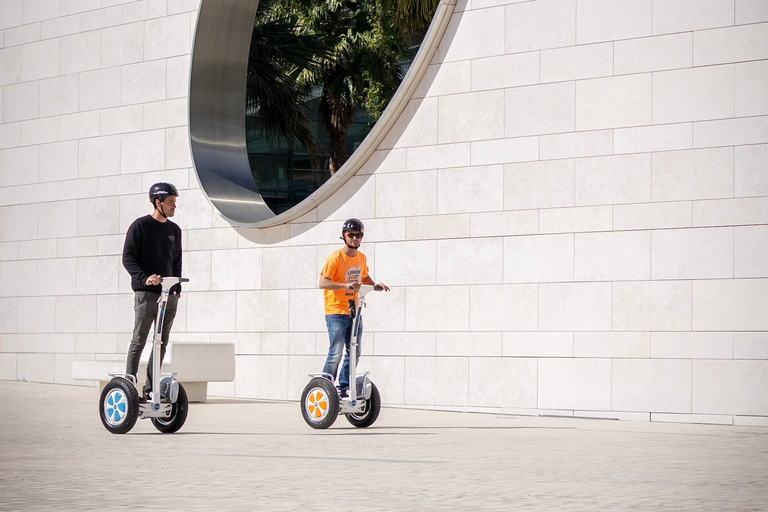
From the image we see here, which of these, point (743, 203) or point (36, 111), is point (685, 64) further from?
point (36, 111)

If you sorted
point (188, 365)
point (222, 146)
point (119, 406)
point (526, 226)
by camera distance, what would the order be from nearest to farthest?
point (119, 406) < point (526, 226) < point (188, 365) < point (222, 146)

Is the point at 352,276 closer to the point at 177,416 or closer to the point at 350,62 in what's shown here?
the point at 177,416

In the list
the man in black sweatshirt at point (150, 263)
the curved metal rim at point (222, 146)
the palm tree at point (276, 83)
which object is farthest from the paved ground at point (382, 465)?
the palm tree at point (276, 83)

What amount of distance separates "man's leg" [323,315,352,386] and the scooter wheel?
0.24m

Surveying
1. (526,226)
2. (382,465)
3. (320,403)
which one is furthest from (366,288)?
(382,465)

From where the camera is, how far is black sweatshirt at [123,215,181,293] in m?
9.25

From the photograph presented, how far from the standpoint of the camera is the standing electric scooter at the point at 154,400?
8938mm

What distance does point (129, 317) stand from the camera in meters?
14.8

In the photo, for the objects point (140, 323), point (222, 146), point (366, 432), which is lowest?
point (366, 432)

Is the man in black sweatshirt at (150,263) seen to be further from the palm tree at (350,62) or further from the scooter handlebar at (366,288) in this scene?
the palm tree at (350,62)

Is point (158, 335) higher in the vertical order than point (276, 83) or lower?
lower

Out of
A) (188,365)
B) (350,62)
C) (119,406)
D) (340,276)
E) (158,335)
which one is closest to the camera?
(119,406)

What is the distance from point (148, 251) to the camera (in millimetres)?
9344

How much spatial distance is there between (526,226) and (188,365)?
3.87m
